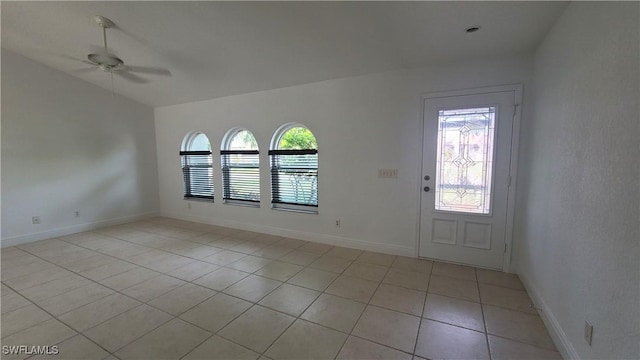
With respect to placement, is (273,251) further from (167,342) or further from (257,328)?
(167,342)

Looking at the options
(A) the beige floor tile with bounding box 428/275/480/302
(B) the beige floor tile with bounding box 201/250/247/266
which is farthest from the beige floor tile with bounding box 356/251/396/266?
(B) the beige floor tile with bounding box 201/250/247/266

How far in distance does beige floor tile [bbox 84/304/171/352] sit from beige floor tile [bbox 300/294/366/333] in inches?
50.3

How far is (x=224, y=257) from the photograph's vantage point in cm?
357

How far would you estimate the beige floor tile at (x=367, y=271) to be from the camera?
295cm

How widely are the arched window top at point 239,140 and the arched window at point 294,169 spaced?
594 millimetres

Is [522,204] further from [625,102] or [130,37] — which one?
[130,37]

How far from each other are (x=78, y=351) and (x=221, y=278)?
1265 millimetres

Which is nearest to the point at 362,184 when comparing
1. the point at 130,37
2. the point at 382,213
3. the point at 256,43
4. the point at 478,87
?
the point at 382,213

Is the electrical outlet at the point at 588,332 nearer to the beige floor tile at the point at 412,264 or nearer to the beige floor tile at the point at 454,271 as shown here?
the beige floor tile at the point at 454,271

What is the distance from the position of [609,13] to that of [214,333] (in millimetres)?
3337

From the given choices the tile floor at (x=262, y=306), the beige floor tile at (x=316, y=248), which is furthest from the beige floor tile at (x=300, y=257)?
the beige floor tile at (x=316, y=248)

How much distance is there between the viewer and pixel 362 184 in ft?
12.2

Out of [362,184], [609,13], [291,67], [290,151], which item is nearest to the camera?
[609,13]

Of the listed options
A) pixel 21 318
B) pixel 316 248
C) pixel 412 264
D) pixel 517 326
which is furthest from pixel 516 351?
pixel 21 318
